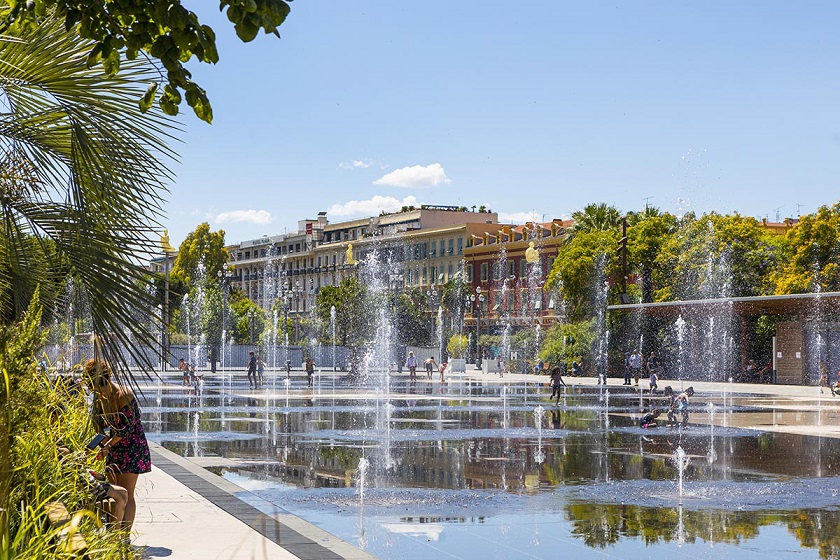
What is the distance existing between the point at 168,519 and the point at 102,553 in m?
4.93

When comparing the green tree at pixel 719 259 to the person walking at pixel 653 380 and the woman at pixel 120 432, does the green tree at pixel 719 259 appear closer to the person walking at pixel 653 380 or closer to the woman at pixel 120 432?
the person walking at pixel 653 380

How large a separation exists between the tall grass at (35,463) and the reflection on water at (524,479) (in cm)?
320

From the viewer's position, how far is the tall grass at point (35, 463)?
4719 mm

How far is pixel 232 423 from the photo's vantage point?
983 inches

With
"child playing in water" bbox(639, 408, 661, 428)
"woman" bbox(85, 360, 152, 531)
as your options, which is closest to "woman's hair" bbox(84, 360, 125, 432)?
"woman" bbox(85, 360, 152, 531)

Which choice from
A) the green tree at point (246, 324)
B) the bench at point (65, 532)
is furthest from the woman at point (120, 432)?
the green tree at point (246, 324)

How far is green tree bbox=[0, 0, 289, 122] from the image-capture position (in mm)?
4770

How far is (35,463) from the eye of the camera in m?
6.16

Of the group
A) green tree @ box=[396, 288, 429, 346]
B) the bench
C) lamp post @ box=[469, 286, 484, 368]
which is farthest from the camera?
green tree @ box=[396, 288, 429, 346]

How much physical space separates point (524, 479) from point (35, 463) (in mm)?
9261

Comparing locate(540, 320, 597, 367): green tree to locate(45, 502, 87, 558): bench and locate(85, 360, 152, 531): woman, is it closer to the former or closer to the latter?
locate(85, 360, 152, 531): woman

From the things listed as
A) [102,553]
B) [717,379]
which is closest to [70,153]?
[102,553]

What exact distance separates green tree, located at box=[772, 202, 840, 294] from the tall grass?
5571 cm

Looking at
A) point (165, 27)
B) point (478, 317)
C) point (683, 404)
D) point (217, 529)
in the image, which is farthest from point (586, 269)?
point (165, 27)
